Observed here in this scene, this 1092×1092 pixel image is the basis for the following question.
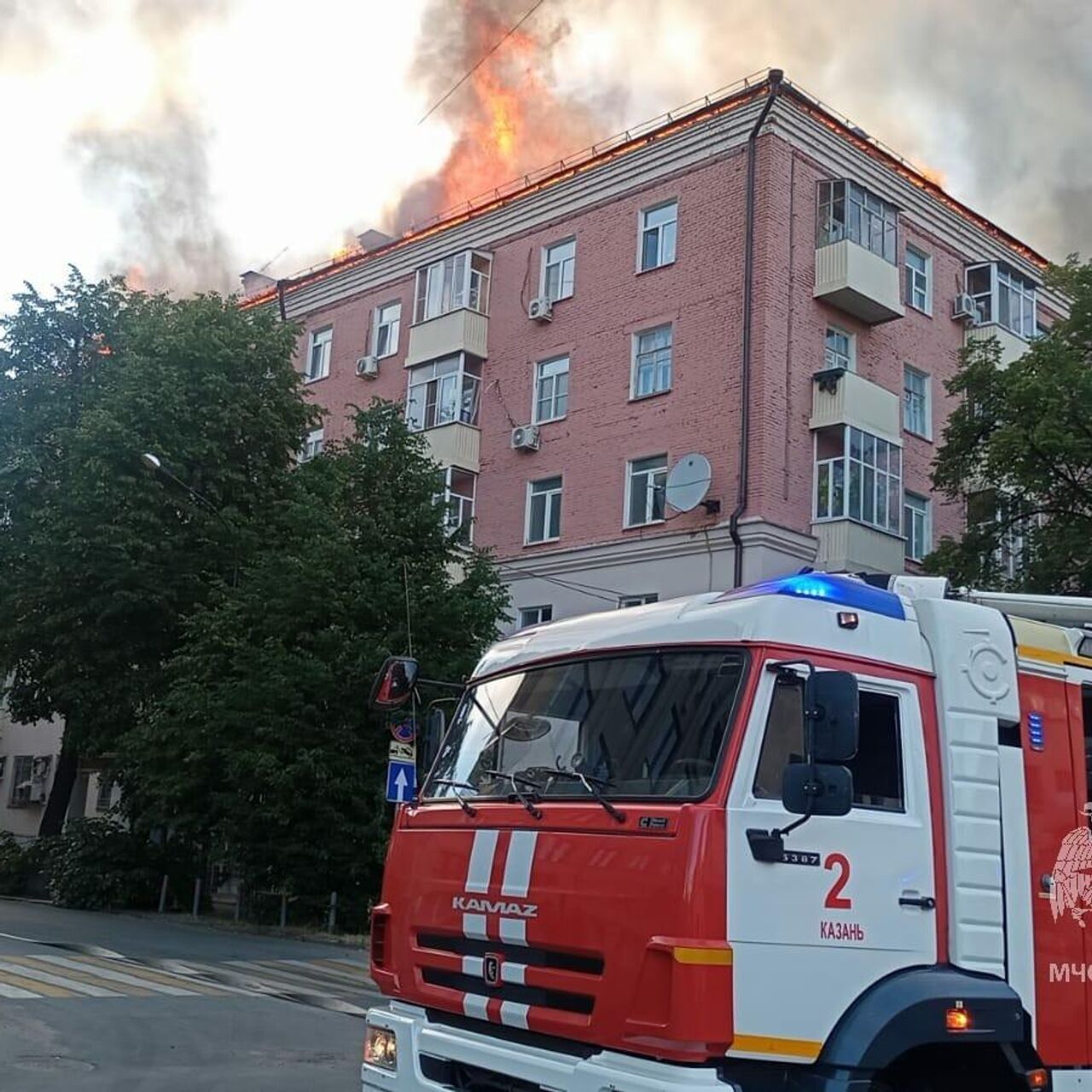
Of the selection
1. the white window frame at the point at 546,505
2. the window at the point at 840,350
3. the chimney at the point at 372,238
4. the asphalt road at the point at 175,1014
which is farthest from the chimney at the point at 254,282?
the asphalt road at the point at 175,1014

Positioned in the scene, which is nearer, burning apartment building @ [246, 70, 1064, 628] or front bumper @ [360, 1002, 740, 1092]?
front bumper @ [360, 1002, 740, 1092]

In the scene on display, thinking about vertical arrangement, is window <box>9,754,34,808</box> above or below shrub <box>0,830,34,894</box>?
above

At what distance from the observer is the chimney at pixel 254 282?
4075cm

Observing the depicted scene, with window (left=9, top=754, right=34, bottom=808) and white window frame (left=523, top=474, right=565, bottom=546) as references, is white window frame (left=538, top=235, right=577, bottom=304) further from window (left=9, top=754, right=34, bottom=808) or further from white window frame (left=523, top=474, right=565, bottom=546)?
window (left=9, top=754, right=34, bottom=808)

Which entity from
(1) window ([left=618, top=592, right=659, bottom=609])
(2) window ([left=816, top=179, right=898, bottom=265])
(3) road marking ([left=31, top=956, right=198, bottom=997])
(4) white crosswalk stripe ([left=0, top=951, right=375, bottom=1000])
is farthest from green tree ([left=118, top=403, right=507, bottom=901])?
(2) window ([left=816, top=179, right=898, bottom=265])

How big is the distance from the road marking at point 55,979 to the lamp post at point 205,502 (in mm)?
10652

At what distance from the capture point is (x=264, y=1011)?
1223cm

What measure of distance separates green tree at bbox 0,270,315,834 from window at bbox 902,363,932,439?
1292cm

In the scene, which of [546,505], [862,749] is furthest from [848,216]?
[862,749]

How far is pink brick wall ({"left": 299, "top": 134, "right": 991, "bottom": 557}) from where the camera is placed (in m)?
26.4

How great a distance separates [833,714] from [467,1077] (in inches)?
88.8

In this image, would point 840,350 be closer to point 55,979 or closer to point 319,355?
point 319,355

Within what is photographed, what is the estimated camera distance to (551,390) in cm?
3033

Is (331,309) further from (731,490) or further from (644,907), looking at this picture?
(644,907)
